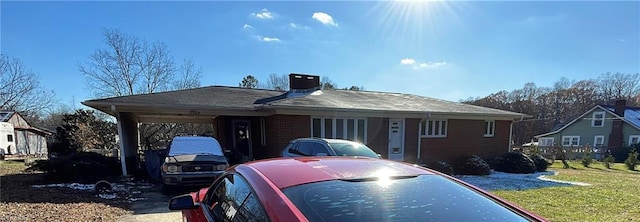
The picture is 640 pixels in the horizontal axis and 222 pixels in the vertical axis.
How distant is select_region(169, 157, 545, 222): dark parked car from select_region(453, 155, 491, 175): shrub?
12.3 m

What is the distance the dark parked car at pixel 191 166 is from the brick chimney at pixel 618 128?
38288mm

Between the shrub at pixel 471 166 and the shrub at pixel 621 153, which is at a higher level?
the shrub at pixel 471 166

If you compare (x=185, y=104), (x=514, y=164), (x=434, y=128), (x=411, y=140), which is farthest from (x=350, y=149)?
(x=514, y=164)

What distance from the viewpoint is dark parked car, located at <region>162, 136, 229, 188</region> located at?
7.89 meters

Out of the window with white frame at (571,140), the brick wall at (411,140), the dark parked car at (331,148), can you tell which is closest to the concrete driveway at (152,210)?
the dark parked car at (331,148)

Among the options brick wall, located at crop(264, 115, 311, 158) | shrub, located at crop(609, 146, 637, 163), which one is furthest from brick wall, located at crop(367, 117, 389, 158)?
shrub, located at crop(609, 146, 637, 163)

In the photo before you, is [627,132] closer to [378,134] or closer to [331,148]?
[378,134]

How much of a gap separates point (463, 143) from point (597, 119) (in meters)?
28.4

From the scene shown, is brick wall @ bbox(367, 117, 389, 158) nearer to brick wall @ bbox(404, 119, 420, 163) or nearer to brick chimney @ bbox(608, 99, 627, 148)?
brick wall @ bbox(404, 119, 420, 163)

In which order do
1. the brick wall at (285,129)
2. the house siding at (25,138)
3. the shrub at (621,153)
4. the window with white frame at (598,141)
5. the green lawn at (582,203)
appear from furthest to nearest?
the window with white frame at (598,141)
the house siding at (25,138)
the shrub at (621,153)
the brick wall at (285,129)
the green lawn at (582,203)

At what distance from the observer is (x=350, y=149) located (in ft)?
27.5

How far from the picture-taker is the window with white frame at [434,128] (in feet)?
47.6

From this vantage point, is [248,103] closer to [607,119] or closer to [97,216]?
[97,216]

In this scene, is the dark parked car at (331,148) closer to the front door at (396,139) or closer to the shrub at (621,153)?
the front door at (396,139)
